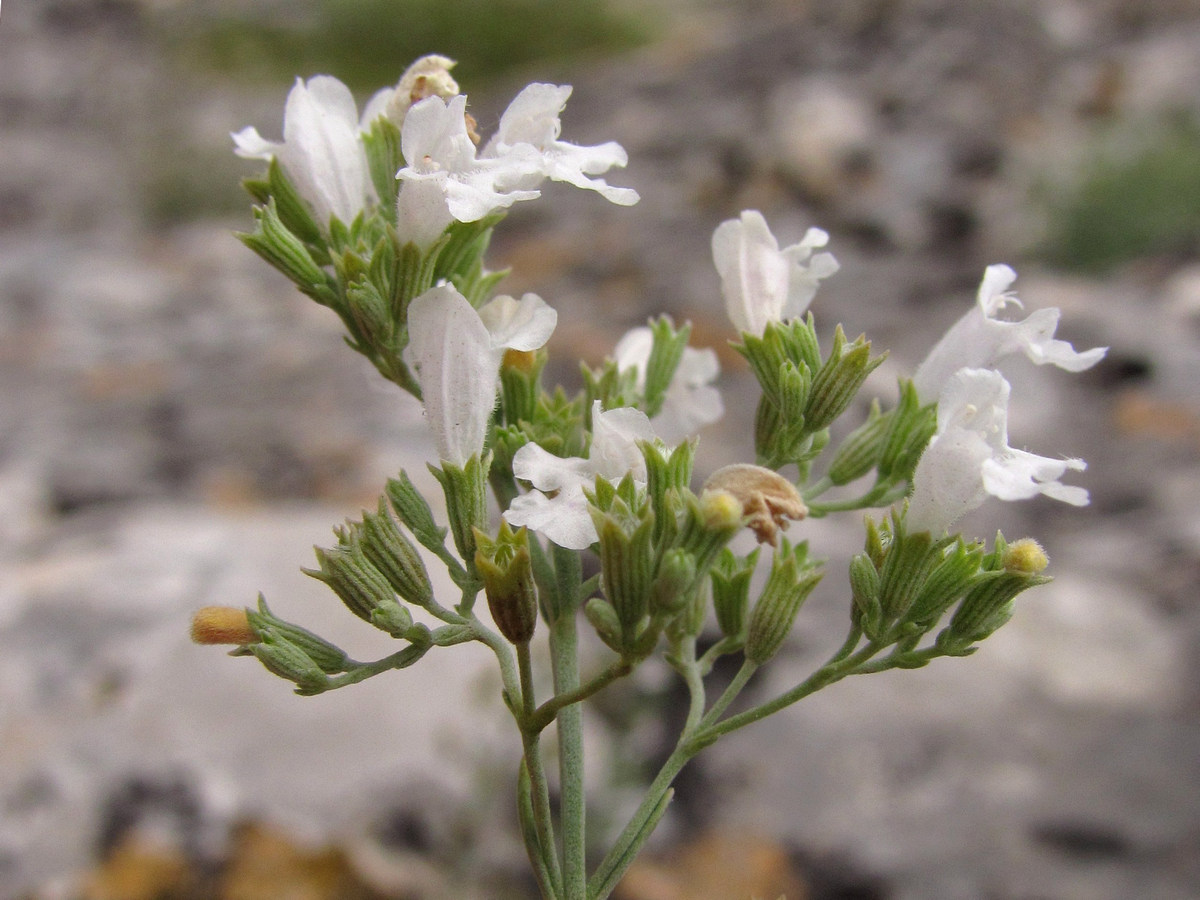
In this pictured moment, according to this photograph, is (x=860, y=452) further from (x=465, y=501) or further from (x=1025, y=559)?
(x=465, y=501)

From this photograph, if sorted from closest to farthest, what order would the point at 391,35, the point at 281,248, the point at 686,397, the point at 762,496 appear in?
the point at 762,496
the point at 281,248
the point at 686,397
the point at 391,35

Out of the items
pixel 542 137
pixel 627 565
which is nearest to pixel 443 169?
pixel 542 137

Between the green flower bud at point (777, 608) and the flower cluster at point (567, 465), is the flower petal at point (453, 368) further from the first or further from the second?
the green flower bud at point (777, 608)

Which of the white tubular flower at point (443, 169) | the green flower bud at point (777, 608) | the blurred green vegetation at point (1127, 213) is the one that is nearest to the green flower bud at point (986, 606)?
the green flower bud at point (777, 608)

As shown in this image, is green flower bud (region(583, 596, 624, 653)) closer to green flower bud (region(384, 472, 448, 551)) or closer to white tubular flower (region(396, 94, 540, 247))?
green flower bud (region(384, 472, 448, 551))

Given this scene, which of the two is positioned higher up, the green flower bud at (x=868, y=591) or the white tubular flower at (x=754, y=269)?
the white tubular flower at (x=754, y=269)

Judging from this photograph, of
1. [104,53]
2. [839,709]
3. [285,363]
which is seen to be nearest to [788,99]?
[285,363]
